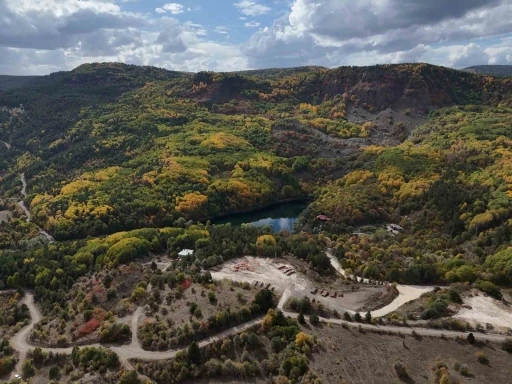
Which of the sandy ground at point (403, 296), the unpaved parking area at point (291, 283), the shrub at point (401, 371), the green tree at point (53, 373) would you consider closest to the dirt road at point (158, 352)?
the green tree at point (53, 373)

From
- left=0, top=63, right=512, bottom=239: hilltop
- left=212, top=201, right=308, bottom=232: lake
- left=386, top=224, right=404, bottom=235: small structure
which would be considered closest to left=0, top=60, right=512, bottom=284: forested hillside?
left=0, top=63, right=512, bottom=239: hilltop

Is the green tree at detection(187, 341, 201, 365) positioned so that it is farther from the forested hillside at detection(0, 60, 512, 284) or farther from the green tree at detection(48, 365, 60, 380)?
the forested hillside at detection(0, 60, 512, 284)

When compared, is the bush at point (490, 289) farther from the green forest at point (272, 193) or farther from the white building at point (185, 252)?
the white building at point (185, 252)

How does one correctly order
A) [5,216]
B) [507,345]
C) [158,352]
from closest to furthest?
[507,345]
[158,352]
[5,216]

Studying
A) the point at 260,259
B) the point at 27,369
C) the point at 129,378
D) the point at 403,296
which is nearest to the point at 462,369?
the point at 403,296

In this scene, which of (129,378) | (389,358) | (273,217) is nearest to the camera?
(129,378)

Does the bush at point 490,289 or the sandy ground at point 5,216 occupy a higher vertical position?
the bush at point 490,289

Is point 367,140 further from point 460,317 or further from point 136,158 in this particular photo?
point 460,317

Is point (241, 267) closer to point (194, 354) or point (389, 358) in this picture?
point (194, 354)
